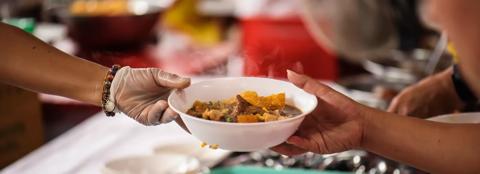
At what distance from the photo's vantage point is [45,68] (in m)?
1.31

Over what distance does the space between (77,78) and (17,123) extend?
58 cm

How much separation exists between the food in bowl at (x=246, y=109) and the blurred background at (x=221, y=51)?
71mm

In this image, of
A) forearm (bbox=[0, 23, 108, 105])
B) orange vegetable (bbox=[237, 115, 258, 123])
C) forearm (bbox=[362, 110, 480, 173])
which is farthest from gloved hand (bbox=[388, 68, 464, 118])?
forearm (bbox=[0, 23, 108, 105])

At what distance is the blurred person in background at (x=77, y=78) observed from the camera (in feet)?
4.15

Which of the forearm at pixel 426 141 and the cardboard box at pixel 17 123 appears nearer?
the forearm at pixel 426 141

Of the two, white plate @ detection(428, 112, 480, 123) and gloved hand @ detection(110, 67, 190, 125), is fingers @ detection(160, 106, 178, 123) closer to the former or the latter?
gloved hand @ detection(110, 67, 190, 125)

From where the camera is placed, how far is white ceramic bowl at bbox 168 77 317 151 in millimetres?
1120

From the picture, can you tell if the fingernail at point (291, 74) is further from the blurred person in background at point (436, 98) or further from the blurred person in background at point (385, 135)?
the blurred person in background at point (436, 98)

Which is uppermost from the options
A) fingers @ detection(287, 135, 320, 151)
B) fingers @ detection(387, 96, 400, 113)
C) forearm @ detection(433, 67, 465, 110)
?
fingers @ detection(287, 135, 320, 151)

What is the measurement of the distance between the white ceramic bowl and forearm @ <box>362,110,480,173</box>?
0.19 metres

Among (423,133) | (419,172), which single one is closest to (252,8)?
(419,172)

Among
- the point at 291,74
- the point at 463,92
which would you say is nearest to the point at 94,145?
the point at 291,74

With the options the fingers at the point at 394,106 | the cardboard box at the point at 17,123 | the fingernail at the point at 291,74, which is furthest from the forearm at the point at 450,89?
the cardboard box at the point at 17,123

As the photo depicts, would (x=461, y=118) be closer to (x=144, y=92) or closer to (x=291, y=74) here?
(x=291, y=74)
